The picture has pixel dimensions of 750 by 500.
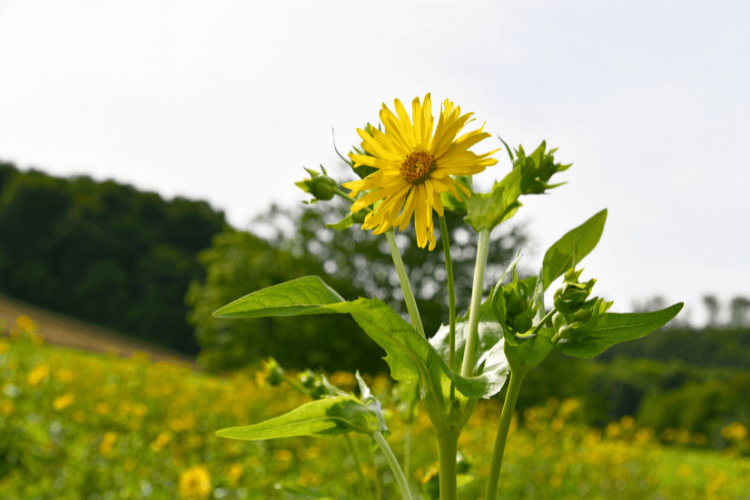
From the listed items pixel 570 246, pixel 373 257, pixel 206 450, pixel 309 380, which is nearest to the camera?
pixel 570 246

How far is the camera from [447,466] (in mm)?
427

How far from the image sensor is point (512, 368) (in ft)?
1.29

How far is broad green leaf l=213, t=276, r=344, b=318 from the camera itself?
39 centimetres

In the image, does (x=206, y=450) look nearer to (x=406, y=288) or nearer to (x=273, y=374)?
(x=273, y=374)

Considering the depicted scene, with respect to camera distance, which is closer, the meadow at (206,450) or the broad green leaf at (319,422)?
the broad green leaf at (319,422)

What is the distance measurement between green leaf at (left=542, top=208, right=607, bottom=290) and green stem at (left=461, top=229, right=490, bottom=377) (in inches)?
2.3

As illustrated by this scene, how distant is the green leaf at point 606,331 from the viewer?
1.30 ft

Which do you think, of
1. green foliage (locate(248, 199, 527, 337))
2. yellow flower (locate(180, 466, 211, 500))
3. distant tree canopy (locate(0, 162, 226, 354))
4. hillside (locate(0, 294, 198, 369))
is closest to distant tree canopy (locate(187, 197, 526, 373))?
green foliage (locate(248, 199, 527, 337))

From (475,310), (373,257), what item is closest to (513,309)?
(475,310)

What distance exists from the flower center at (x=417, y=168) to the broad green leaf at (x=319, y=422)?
0.20 meters

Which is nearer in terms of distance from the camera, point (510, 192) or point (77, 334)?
point (510, 192)

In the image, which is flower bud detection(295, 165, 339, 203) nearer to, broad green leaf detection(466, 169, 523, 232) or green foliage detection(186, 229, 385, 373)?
broad green leaf detection(466, 169, 523, 232)

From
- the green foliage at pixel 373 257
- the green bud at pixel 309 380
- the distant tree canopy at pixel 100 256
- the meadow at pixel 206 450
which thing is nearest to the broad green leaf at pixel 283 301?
the green bud at pixel 309 380

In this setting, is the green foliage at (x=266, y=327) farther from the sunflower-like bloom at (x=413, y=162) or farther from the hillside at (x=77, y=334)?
the sunflower-like bloom at (x=413, y=162)
